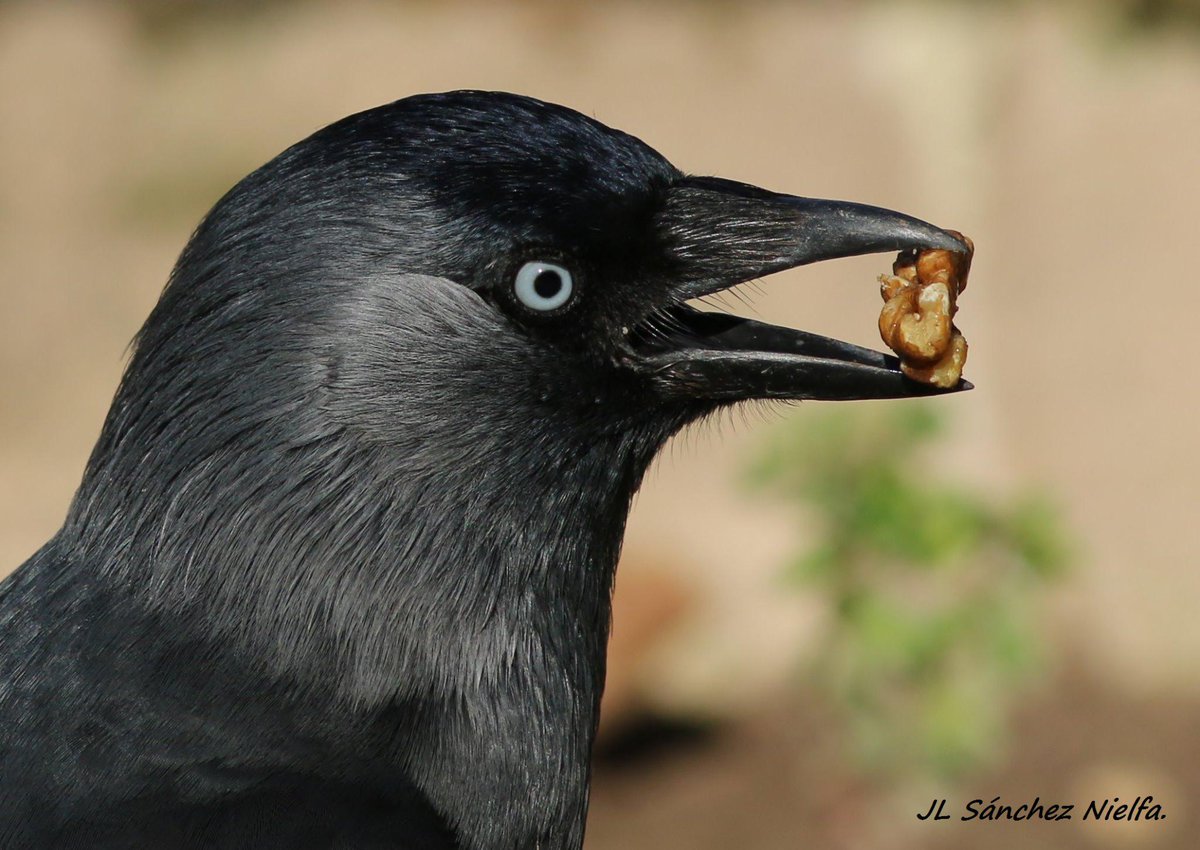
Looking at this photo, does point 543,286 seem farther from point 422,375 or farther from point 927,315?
point 927,315

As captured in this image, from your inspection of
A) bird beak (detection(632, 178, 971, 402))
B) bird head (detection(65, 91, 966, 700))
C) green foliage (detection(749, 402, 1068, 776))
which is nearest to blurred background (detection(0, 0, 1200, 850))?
green foliage (detection(749, 402, 1068, 776))

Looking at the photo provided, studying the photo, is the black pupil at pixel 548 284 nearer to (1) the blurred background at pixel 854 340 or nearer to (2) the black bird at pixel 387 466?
(2) the black bird at pixel 387 466

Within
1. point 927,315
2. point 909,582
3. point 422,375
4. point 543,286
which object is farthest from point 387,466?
point 909,582

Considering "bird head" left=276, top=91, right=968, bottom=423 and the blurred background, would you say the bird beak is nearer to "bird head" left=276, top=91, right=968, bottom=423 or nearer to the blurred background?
"bird head" left=276, top=91, right=968, bottom=423

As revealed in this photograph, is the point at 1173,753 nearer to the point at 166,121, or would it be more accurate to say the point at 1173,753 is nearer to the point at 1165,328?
the point at 1165,328

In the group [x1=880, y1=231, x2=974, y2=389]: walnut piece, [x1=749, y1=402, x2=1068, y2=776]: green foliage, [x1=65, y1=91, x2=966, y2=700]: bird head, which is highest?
[x1=880, y1=231, x2=974, y2=389]: walnut piece
